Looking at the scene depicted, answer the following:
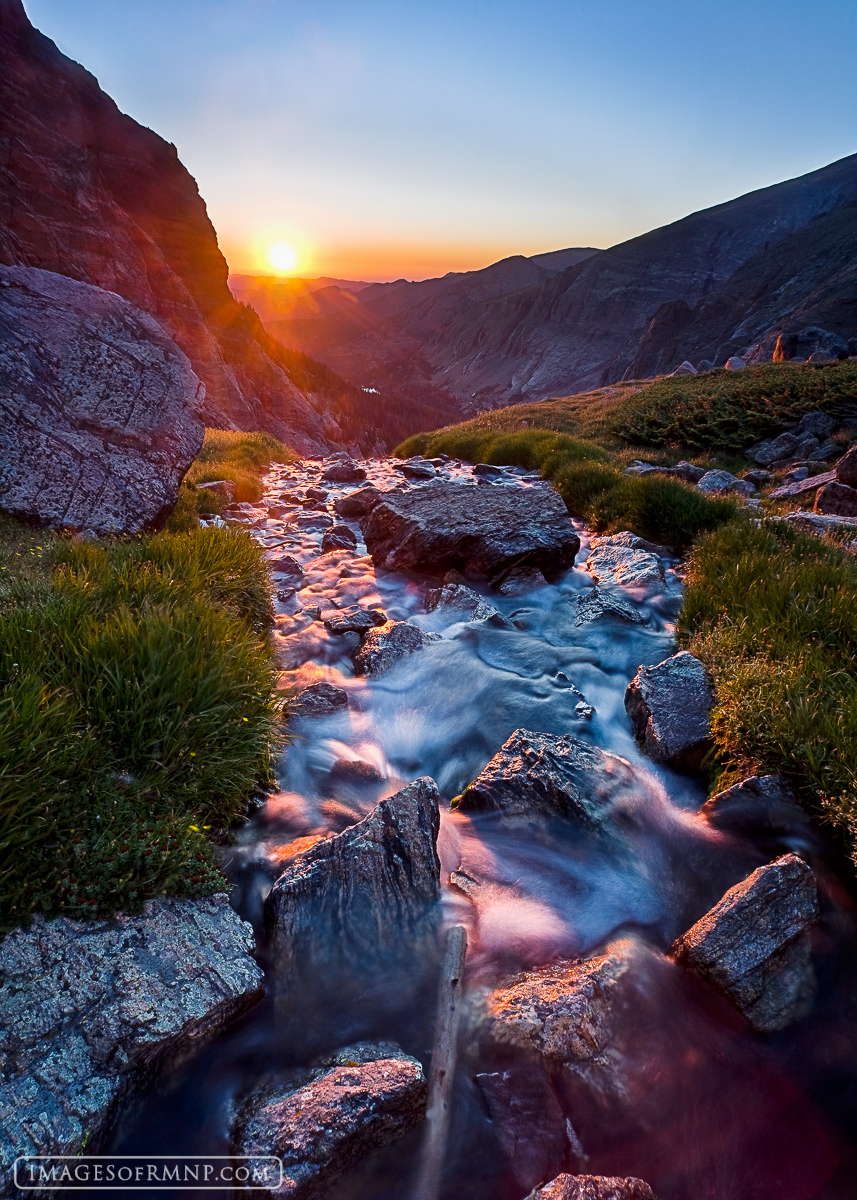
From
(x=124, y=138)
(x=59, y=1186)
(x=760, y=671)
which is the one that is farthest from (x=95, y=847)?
(x=124, y=138)

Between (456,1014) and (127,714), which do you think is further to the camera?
(127,714)

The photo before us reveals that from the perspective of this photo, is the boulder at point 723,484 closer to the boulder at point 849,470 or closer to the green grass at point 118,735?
the boulder at point 849,470

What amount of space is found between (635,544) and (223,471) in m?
10.9

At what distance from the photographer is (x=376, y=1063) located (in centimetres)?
271

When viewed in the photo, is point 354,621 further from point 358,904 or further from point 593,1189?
point 593,1189

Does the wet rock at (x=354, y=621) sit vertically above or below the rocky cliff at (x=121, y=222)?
below

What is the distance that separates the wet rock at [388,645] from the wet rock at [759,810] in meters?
3.67

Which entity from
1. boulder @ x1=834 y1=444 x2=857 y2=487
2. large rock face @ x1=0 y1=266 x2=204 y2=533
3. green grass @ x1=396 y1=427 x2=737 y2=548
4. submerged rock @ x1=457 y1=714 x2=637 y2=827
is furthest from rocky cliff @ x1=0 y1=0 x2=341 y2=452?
submerged rock @ x1=457 y1=714 x2=637 y2=827

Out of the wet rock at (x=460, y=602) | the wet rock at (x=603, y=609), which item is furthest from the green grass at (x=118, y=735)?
the wet rock at (x=603, y=609)

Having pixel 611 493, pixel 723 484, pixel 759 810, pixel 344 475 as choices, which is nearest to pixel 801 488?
pixel 723 484

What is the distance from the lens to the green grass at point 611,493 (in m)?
10.0

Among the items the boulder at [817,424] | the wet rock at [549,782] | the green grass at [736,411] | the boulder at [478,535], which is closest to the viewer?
the wet rock at [549,782]

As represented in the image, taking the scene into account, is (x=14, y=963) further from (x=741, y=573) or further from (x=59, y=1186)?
(x=741, y=573)

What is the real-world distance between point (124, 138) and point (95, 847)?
97774mm
